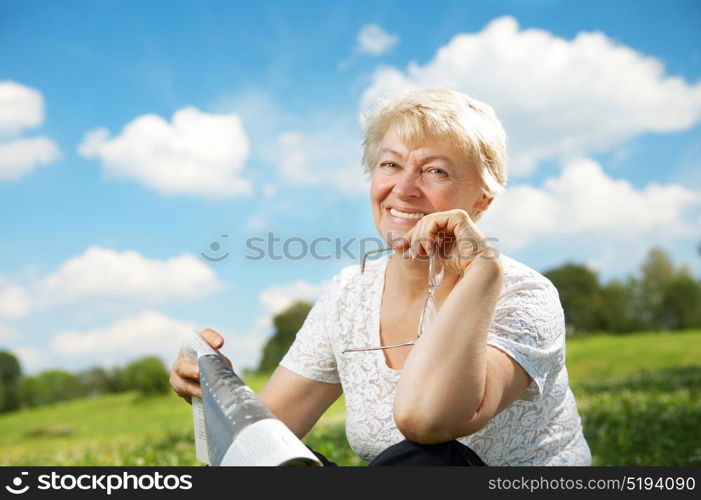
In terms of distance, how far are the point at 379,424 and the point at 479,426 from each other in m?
0.54

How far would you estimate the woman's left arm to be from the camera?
154 cm

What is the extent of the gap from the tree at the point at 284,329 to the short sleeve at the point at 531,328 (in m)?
8.72

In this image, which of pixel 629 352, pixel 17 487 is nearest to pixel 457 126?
pixel 17 487

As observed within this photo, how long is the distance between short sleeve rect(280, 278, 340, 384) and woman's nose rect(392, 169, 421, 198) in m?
0.52

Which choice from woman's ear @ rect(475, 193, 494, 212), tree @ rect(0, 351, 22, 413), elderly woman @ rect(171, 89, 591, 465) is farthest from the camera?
tree @ rect(0, 351, 22, 413)

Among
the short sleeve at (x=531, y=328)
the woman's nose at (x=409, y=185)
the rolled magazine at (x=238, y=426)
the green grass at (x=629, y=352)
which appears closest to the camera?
the rolled magazine at (x=238, y=426)

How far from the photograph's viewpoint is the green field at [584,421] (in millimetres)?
4328

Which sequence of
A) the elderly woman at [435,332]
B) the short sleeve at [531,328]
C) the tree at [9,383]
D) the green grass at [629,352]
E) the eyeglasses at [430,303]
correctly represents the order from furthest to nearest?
the green grass at [629,352] < the tree at [9,383] < the eyeglasses at [430,303] < the short sleeve at [531,328] < the elderly woman at [435,332]

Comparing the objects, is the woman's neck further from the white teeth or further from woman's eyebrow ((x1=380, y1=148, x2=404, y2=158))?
woman's eyebrow ((x1=380, y1=148, x2=404, y2=158))

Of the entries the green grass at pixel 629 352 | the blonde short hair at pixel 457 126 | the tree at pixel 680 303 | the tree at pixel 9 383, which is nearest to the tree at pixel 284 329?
the tree at pixel 9 383

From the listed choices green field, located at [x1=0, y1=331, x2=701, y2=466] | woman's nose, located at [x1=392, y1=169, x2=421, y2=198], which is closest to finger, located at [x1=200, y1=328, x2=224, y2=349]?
woman's nose, located at [x1=392, y1=169, x2=421, y2=198]

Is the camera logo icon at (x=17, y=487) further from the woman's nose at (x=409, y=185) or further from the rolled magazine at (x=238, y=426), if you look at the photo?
the woman's nose at (x=409, y=185)

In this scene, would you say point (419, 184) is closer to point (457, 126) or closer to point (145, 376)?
point (457, 126)

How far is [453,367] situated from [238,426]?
54 cm
